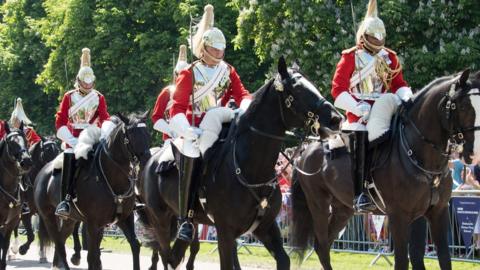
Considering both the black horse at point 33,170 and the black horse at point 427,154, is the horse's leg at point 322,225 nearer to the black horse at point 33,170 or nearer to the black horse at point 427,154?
the black horse at point 427,154

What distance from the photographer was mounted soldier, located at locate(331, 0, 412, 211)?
11.3m

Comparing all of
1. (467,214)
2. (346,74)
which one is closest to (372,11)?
(346,74)

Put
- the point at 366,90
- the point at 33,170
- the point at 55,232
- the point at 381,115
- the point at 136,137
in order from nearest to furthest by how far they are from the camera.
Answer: the point at 381,115 → the point at 366,90 → the point at 136,137 → the point at 55,232 → the point at 33,170

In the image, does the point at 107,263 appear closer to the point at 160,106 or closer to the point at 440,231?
the point at 160,106

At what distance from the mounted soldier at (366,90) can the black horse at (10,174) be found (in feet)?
23.8

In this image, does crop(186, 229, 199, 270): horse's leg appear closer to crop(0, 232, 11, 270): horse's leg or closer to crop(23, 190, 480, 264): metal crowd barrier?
crop(23, 190, 480, 264): metal crowd barrier

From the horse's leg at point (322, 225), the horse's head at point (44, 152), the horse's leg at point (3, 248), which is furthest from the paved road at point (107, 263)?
the horse's leg at point (322, 225)

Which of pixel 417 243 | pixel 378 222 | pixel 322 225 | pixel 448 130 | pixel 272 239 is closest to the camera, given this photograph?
pixel 272 239

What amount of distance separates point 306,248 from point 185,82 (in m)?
3.94

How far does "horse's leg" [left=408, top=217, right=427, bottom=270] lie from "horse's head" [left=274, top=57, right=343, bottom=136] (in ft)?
8.90

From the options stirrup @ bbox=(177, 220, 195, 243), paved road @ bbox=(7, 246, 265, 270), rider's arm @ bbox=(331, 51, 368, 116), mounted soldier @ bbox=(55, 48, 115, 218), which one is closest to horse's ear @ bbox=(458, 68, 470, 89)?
rider's arm @ bbox=(331, 51, 368, 116)

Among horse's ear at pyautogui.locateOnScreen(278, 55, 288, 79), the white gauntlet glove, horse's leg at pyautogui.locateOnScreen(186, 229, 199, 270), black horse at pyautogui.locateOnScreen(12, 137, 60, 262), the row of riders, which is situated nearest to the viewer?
horse's ear at pyautogui.locateOnScreen(278, 55, 288, 79)

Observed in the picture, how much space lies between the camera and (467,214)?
1559 cm

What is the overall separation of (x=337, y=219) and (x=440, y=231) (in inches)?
109
